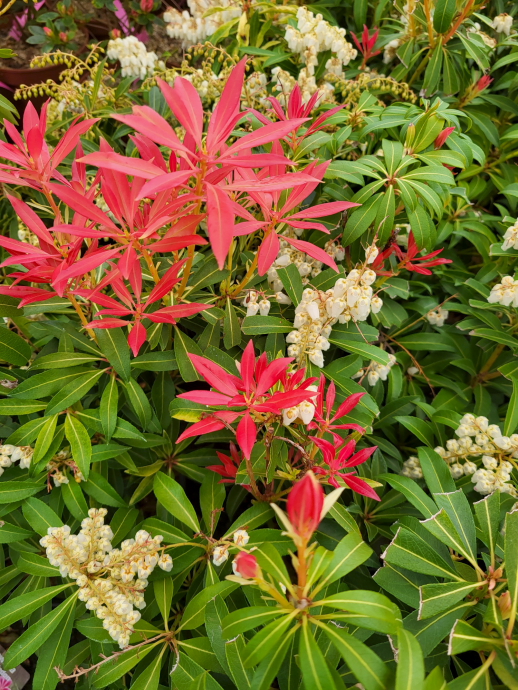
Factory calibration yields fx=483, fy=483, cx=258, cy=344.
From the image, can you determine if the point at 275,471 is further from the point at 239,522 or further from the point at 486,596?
the point at 486,596

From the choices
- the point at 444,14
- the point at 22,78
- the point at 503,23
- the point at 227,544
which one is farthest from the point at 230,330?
the point at 22,78

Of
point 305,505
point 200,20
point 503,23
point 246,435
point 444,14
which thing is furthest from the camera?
point 200,20

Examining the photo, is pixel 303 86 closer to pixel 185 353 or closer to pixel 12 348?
pixel 185 353

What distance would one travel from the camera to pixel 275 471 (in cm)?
95

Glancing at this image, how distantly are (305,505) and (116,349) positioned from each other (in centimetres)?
55

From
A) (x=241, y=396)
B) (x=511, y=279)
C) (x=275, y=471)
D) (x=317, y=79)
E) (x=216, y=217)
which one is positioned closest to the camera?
(x=216, y=217)

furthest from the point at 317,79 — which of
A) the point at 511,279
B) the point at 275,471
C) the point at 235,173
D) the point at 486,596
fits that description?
the point at 486,596

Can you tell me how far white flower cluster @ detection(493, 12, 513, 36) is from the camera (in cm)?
149

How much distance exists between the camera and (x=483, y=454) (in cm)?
105

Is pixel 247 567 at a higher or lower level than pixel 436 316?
higher

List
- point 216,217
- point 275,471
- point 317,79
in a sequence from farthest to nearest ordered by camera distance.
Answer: point 317,79 → point 275,471 → point 216,217

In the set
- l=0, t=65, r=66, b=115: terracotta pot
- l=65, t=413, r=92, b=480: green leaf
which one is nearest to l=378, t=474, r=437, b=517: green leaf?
l=65, t=413, r=92, b=480: green leaf

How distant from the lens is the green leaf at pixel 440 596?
74cm

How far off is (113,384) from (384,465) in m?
0.64
